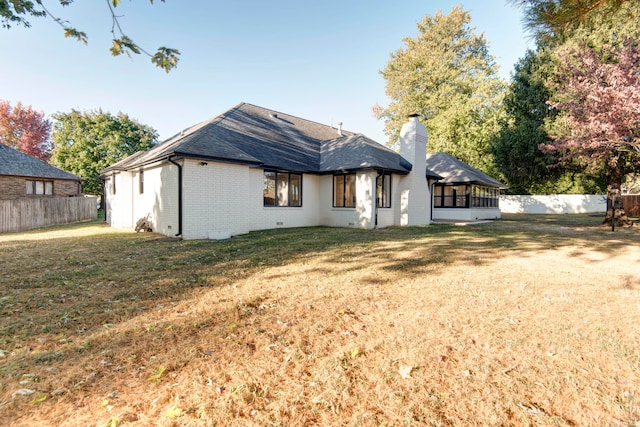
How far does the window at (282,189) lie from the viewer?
13602 millimetres

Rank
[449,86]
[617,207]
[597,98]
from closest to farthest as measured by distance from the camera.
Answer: [597,98] < [617,207] < [449,86]

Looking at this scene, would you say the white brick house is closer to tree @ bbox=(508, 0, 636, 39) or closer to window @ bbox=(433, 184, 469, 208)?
window @ bbox=(433, 184, 469, 208)

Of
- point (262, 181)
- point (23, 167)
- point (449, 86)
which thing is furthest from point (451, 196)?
point (23, 167)

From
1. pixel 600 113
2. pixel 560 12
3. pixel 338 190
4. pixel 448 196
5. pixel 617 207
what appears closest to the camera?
pixel 560 12

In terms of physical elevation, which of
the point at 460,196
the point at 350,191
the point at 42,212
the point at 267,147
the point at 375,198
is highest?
the point at 267,147

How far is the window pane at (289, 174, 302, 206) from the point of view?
14562 mm

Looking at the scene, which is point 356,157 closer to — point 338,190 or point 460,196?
point 338,190

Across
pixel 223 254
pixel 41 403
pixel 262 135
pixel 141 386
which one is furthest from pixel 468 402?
pixel 262 135

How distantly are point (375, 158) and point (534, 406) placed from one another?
1295cm

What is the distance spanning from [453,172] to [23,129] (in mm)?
51180

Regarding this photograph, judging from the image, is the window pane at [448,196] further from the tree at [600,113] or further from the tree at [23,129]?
the tree at [23,129]

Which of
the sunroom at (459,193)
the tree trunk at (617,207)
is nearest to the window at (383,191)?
the sunroom at (459,193)

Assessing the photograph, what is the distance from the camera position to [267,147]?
1465 centimetres

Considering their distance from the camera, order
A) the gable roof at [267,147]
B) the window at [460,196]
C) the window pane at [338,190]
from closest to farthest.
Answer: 1. the gable roof at [267,147]
2. the window pane at [338,190]
3. the window at [460,196]
